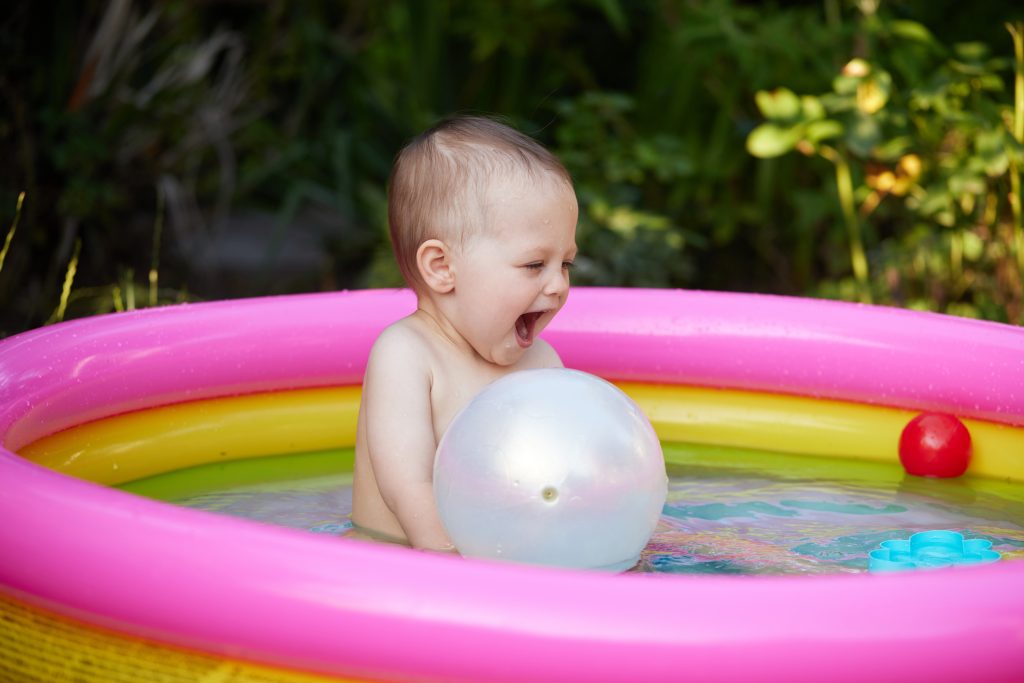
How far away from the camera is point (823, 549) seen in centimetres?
236

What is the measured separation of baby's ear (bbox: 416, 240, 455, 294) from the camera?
2297 mm

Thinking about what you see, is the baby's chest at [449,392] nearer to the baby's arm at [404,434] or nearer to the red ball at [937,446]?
the baby's arm at [404,434]

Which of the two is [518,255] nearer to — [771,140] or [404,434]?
[404,434]

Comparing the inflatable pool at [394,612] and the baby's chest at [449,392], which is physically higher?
the inflatable pool at [394,612]

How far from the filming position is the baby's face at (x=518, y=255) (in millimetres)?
2236

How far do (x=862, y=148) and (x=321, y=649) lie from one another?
2.82 meters

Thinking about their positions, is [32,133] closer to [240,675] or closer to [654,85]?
[654,85]

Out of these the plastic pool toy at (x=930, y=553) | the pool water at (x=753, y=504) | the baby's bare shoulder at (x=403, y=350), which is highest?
the baby's bare shoulder at (x=403, y=350)

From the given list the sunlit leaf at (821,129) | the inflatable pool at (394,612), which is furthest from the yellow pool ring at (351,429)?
the sunlit leaf at (821,129)

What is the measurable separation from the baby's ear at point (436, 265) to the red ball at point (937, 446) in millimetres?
1015

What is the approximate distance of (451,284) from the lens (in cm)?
232

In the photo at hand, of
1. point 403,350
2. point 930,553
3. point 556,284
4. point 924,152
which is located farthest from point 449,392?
point 924,152

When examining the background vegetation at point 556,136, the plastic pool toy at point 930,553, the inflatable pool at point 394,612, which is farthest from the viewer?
the background vegetation at point 556,136

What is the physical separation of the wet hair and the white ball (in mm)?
389
